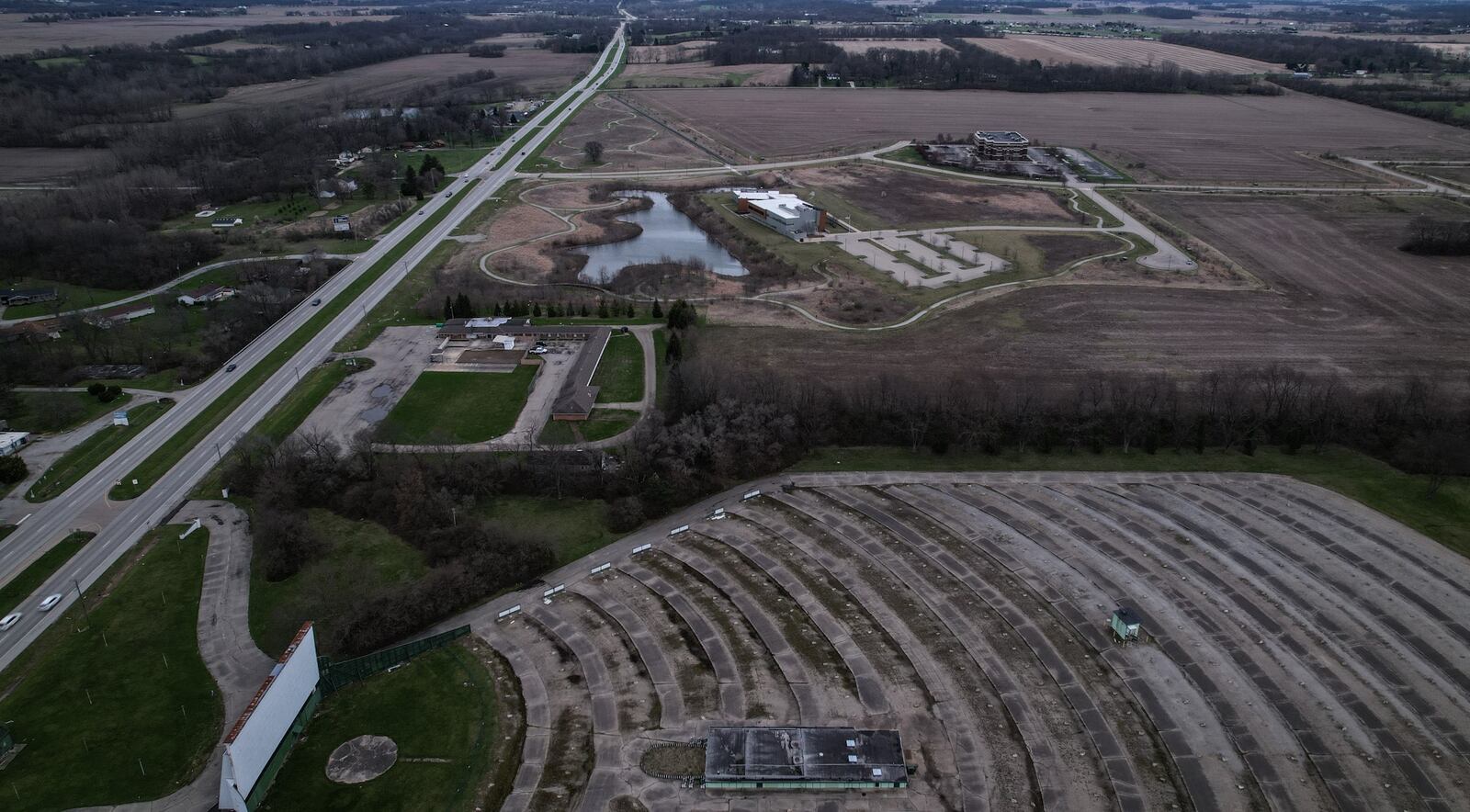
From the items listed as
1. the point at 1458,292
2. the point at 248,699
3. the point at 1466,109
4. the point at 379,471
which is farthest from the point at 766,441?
the point at 1466,109

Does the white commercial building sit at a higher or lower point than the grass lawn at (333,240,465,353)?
lower

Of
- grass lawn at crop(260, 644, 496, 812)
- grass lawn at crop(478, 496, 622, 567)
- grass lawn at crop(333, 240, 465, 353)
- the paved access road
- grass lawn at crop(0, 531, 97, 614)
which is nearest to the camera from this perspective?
grass lawn at crop(260, 644, 496, 812)

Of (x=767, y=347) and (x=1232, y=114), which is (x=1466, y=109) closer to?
(x=1232, y=114)

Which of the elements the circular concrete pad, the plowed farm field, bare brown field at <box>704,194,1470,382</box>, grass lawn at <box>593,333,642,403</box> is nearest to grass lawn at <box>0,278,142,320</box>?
grass lawn at <box>593,333,642,403</box>

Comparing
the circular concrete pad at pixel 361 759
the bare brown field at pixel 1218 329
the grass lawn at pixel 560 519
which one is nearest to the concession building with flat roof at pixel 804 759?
the circular concrete pad at pixel 361 759

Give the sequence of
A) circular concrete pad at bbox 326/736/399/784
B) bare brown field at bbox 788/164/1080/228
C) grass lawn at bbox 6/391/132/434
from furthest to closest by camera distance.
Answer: bare brown field at bbox 788/164/1080/228
grass lawn at bbox 6/391/132/434
circular concrete pad at bbox 326/736/399/784

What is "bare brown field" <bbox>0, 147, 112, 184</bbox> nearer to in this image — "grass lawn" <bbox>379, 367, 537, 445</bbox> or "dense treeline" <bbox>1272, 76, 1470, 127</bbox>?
"grass lawn" <bbox>379, 367, 537, 445</bbox>

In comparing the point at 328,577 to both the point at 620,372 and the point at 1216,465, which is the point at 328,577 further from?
the point at 1216,465
